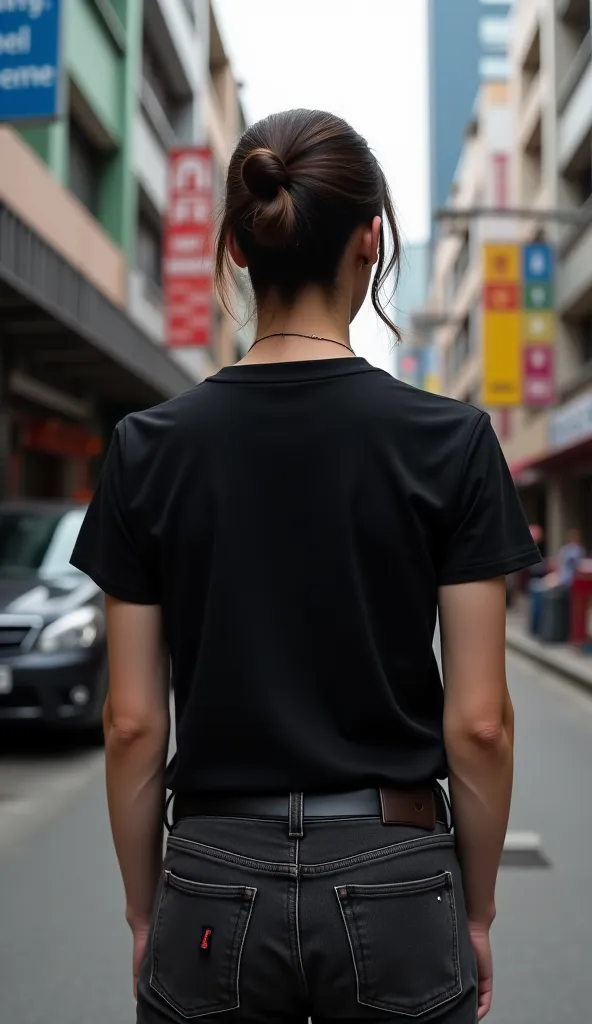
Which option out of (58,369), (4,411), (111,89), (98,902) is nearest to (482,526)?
(98,902)

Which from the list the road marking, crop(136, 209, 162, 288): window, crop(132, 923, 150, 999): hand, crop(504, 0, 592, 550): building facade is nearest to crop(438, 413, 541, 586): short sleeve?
crop(132, 923, 150, 999): hand

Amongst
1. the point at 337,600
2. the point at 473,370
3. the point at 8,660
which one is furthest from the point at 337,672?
the point at 473,370

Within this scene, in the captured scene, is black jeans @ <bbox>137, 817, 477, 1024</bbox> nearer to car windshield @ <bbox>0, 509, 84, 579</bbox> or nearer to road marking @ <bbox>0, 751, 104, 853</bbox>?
road marking @ <bbox>0, 751, 104, 853</bbox>

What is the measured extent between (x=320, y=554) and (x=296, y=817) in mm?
321

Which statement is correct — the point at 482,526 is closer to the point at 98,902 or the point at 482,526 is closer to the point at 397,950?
the point at 397,950

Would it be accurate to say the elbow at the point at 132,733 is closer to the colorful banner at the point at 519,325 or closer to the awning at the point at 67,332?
the awning at the point at 67,332

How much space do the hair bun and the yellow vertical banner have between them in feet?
82.8

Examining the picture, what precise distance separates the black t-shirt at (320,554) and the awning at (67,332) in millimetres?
9827

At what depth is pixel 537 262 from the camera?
26484mm

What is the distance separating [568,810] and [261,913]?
17.6ft

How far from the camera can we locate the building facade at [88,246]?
44.1ft

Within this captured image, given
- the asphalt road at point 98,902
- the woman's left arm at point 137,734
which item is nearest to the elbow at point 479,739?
the woman's left arm at point 137,734

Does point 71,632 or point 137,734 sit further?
point 71,632

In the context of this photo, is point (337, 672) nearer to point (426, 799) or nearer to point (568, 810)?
point (426, 799)
